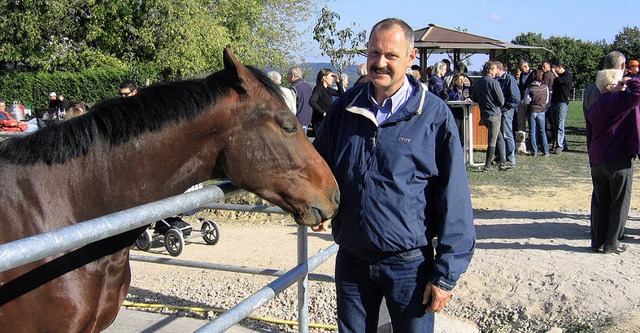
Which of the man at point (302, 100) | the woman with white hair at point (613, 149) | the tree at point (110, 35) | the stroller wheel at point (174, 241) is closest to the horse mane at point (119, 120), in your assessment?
the stroller wheel at point (174, 241)

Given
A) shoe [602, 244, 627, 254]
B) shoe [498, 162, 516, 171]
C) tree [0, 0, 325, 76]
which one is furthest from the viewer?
tree [0, 0, 325, 76]

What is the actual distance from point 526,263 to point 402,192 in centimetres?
372

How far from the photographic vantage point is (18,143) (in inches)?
90.5

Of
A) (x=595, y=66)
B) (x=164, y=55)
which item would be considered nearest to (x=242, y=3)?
(x=164, y=55)

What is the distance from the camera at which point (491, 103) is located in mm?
10953

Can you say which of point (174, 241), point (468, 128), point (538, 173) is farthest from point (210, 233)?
point (538, 173)

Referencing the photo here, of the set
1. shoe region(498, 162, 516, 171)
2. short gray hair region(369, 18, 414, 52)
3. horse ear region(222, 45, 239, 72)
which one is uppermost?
short gray hair region(369, 18, 414, 52)

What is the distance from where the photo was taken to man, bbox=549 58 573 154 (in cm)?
1302

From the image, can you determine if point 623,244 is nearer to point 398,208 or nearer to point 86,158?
point 398,208

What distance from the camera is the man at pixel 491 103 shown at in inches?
427

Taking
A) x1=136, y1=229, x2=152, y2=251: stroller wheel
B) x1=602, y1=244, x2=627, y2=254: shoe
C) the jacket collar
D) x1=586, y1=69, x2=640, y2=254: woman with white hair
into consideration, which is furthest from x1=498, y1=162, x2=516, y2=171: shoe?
the jacket collar

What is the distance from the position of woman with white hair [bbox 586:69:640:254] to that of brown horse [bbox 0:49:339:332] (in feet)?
14.6

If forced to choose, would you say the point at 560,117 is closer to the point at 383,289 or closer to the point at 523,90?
the point at 523,90

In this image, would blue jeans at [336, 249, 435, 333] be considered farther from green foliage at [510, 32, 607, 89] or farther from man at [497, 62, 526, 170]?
green foliage at [510, 32, 607, 89]
